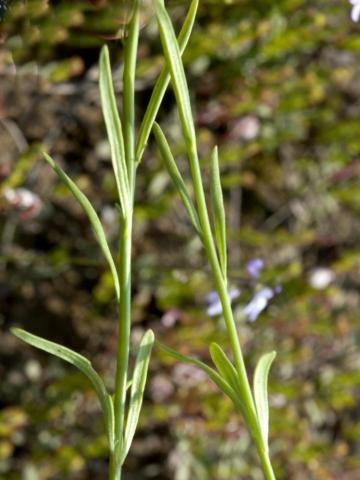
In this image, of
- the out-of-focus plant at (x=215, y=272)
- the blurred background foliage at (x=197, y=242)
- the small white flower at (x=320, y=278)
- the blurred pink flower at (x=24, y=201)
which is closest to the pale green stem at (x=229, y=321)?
the out-of-focus plant at (x=215, y=272)

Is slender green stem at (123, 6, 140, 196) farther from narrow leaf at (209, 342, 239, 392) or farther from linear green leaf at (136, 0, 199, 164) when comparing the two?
narrow leaf at (209, 342, 239, 392)

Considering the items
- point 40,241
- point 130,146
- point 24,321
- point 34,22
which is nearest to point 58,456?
point 24,321

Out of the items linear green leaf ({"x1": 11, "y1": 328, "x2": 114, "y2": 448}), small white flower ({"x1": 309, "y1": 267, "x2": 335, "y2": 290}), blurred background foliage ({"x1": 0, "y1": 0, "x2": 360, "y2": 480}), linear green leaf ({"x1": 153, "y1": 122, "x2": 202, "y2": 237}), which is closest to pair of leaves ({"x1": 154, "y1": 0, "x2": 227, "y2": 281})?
linear green leaf ({"x1": 153, "y1": 122, "x2": 202, "y2": 237})

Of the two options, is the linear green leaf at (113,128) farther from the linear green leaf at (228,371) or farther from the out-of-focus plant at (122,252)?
the linear green leaf at (228,371)

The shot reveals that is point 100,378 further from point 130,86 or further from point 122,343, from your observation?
point 130,86

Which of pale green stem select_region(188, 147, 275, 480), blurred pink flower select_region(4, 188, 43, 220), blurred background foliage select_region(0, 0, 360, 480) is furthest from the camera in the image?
blurred background foliage select_region(0, 0, 360, 480)
